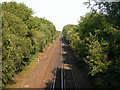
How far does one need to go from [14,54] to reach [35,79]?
677 centimetres

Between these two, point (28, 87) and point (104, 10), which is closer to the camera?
point (104, 10)

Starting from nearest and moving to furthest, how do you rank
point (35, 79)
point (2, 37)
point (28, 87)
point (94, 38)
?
point (2, 37)
point (94, 38)
point (28, 87)
point (35, 79)

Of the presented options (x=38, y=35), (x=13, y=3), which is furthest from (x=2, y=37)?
(x=38, y=35)

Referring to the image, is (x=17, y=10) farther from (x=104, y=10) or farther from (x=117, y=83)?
(x=117, y=83)

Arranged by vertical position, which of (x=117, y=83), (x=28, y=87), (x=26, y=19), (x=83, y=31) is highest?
(x=26, y=19)

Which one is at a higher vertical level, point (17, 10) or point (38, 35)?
point (17, 10)

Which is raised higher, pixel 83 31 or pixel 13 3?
pixel 13 3

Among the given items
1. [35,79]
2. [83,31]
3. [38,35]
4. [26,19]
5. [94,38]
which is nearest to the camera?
[94,38]

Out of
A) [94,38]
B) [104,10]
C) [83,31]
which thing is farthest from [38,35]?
[104,10]

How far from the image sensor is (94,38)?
654 inches

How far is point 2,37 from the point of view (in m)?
14.3

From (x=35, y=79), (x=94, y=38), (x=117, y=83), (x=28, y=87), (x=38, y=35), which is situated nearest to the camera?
(x=117, y=83)

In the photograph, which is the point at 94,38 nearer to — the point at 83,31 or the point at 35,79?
→ the point at 83,31

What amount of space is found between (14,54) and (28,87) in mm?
5055
